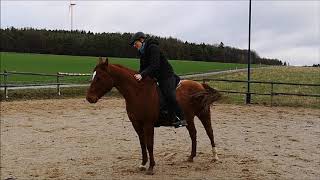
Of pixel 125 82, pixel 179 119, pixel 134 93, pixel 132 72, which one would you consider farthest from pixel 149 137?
pixel 132 72

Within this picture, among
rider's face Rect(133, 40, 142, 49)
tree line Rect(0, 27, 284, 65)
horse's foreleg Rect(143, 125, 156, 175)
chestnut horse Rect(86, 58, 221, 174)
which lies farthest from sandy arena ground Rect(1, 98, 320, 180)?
tree line Rect(0, 27, 284, 65)

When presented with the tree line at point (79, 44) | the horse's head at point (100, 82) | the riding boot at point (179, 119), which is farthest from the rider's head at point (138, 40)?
the tree line at point (79, 44)

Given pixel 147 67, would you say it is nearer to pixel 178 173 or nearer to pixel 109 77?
pixel 109 77

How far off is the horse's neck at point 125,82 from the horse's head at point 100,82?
0.37ft

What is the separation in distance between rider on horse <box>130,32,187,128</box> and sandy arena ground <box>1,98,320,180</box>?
3.52ft

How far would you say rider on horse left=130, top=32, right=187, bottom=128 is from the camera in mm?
7457

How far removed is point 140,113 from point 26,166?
2.31m

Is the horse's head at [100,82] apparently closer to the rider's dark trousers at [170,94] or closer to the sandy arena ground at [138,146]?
the rider's dark trousers at [170,94]

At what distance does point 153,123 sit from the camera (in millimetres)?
7590

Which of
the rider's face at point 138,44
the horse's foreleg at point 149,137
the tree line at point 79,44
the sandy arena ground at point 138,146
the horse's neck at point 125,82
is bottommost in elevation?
the sandy arena ground at point 138,146

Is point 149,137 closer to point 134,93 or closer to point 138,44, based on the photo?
point 134,93

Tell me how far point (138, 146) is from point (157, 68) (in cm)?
315

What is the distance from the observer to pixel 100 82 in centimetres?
735

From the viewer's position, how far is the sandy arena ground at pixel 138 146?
307 inches
